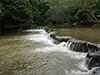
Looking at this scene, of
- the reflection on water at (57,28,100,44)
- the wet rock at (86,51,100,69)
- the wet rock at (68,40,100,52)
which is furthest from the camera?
the reflection on water at (57,28,100,44)

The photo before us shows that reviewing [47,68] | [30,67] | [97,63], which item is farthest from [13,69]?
[97,63]

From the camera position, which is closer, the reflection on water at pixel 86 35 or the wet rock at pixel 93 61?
the wet rock at pixel 93 61

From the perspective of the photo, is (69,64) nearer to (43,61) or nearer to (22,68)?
(43,61)

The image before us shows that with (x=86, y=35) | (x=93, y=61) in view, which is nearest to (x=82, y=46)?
(x=93, y=61)

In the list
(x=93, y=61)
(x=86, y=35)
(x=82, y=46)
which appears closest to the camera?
(x=93, y=61)

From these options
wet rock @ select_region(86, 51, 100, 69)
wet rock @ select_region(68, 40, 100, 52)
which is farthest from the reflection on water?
wet rock @ select_region(86, 51, 100, 69)

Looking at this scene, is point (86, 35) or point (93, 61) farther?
point (86, 35)

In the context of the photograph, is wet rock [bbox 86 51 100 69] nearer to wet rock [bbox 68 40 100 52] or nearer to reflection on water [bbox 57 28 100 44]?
wet rock [bbox 68 40 100 52]

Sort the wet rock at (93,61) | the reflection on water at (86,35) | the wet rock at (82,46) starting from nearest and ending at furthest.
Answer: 1. the wet rock at (93,61)
2. the wet rock at (82,46)
3. the reflection on water at (86,35)

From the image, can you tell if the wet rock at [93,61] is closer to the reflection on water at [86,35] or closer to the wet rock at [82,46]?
the wet rock at [82,46]

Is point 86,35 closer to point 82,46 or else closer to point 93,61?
point 82,46

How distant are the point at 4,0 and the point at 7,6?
3.88 feet

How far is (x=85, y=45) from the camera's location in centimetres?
711

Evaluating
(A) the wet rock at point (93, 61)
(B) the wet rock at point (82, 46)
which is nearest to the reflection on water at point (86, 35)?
(B) the wet rock at point (82, 46)
